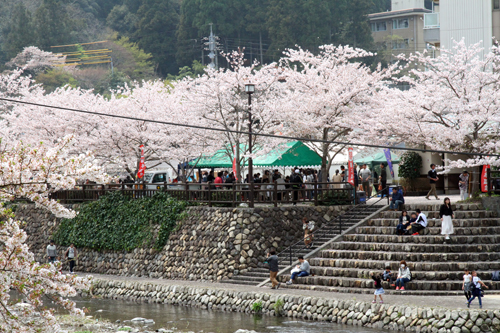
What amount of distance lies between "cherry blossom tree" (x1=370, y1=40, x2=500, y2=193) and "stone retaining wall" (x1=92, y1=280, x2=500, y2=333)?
7.32 metres

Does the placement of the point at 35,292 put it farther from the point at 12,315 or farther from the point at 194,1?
the point at 194,1

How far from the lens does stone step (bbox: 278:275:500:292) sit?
17.2 m

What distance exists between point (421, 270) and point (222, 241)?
710 cm

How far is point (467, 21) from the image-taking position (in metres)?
32.6

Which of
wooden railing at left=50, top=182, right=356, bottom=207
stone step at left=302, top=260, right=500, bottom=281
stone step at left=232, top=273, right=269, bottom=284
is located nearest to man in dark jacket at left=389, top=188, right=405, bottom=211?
wooden railing at left=50, top=182, right=356, bottom=207

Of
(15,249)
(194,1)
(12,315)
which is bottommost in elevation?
(12,315)

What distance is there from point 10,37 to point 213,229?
187 ft

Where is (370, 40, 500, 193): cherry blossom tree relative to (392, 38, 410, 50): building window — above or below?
below

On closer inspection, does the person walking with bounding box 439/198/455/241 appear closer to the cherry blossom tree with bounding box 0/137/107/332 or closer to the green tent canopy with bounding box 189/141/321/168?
the green tent canopy with bounding box 189/141/321/168

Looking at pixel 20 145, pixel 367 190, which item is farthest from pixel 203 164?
pixel 20 145

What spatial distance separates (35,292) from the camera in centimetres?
895

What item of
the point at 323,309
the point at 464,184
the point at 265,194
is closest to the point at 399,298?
the point at 323,309

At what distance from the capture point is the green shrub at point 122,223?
2444cm

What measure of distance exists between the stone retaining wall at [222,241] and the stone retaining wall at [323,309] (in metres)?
1.71
